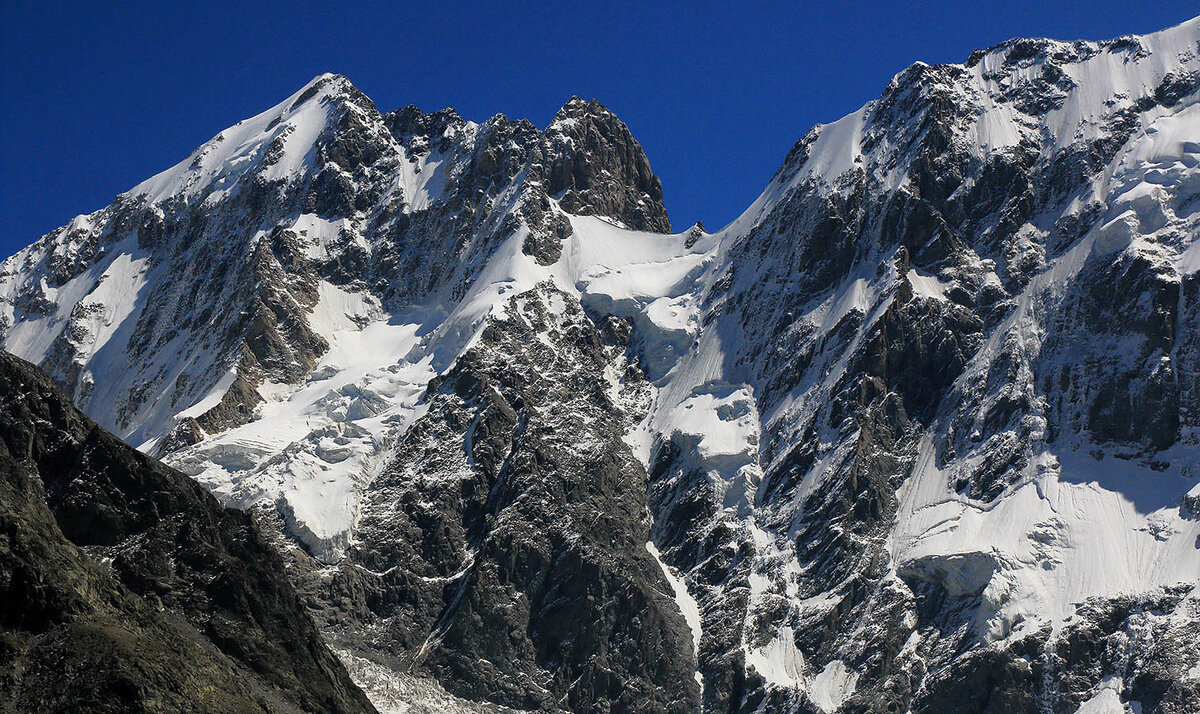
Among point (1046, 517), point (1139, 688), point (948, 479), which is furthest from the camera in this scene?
point (948, 479)

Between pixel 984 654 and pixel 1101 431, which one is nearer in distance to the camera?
pixel 984 654

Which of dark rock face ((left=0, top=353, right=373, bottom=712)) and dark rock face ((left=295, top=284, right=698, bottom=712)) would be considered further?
dark rock face ((left=295, top=284, right=698, bottom=712))

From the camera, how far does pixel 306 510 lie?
197m

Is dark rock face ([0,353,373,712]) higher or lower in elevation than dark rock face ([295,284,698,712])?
lower

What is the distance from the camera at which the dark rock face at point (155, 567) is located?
3088 inches

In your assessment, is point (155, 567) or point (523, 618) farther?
point (523, 618)

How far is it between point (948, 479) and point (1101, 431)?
62.3 ft

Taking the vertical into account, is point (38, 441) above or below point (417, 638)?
below

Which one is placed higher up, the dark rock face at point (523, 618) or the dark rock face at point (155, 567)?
the dark rock face at point (523, 618)

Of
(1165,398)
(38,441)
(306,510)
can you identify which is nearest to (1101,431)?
(1165,398)

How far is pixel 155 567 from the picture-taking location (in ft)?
358

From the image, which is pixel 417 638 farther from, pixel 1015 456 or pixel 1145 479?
pixel 1145 479

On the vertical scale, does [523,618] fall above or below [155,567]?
above

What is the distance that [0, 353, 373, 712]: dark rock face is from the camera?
78.4 metres
